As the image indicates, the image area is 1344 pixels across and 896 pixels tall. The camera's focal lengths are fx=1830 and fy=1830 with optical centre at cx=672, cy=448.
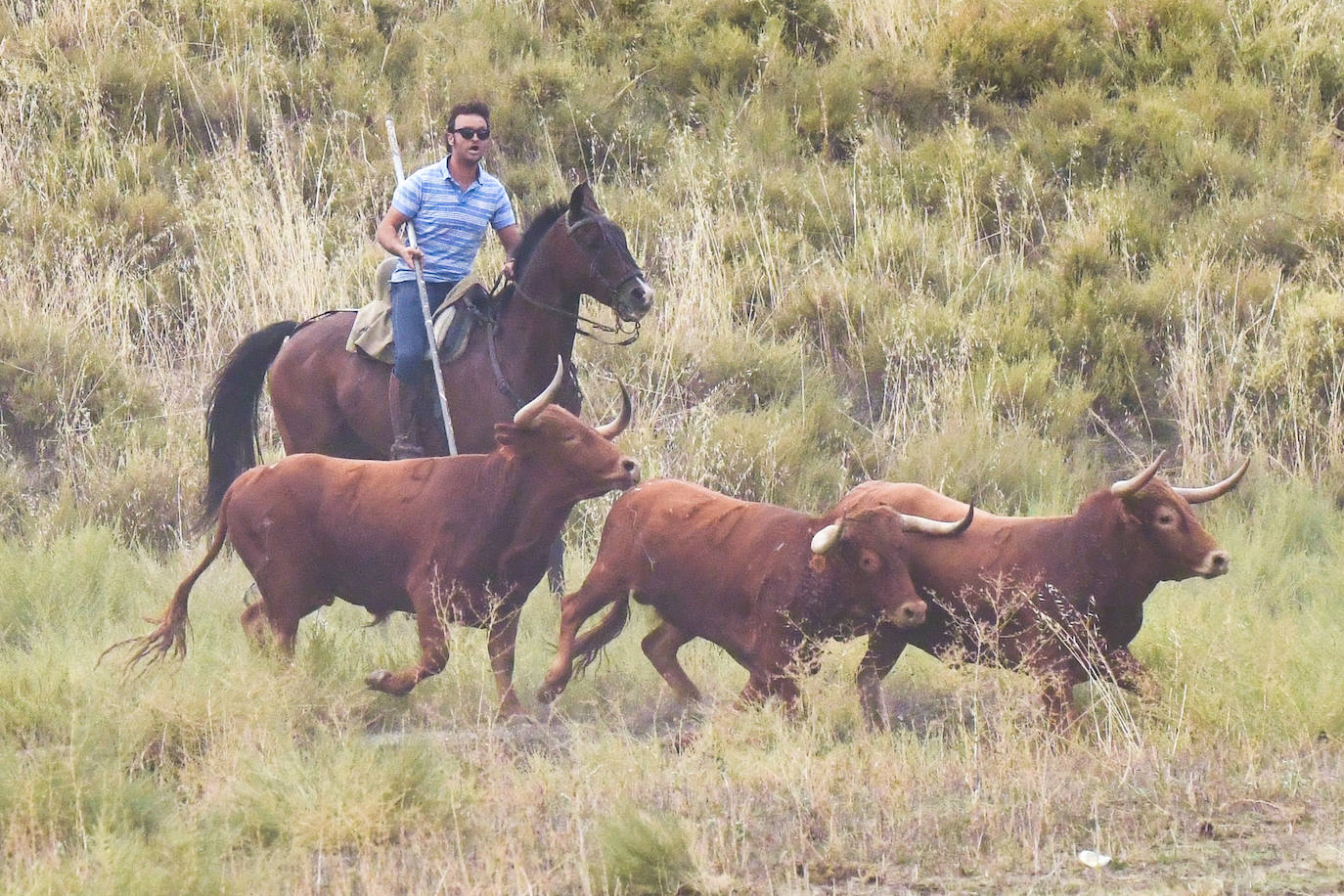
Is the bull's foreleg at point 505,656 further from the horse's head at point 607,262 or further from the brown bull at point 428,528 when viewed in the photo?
the horse's head at point 607,262

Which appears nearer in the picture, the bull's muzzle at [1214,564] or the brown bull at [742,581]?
the bull's muzzle at [1214,564]

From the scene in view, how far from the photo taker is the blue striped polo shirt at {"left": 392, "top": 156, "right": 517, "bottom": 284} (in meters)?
9.27

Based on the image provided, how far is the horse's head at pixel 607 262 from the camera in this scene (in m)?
9.05

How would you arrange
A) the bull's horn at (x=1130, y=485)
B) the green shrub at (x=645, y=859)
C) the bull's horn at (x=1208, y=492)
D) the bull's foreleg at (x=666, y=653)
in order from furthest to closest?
the bull's foreleg at (x=666, y=653) < the bull's horn at (x=1208, y=492) < the bull's horn at (x=1130, y=485) < the green shrub at (x=645, y=859)

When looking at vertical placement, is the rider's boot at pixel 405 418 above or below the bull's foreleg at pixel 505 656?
above

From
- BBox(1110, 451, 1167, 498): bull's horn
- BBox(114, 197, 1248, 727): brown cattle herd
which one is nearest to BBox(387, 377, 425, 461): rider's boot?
BBox(114, 197, 1248, 727): brown cattle herd

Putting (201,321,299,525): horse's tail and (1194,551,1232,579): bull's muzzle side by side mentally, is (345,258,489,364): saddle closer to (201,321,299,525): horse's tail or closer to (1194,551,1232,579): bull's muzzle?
(201,321,299,525): horse's tail

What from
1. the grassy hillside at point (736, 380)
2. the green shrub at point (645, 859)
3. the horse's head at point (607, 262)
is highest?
the horse's head at point (607, 262)

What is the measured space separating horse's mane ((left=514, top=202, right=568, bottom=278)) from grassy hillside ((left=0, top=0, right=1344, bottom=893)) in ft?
5.74

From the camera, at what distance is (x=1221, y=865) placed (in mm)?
5605

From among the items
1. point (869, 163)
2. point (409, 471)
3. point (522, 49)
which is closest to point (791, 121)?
point (869, 163)

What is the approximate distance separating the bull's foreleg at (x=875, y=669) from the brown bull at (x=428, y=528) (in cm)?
121

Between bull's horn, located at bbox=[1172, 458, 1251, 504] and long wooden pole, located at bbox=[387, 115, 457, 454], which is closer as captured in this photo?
bull's horn, located at bbox=[1172, 458, 1251, 504]

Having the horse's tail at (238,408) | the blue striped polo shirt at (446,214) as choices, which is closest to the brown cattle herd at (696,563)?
the blue striped polo shirt at (446,214)
